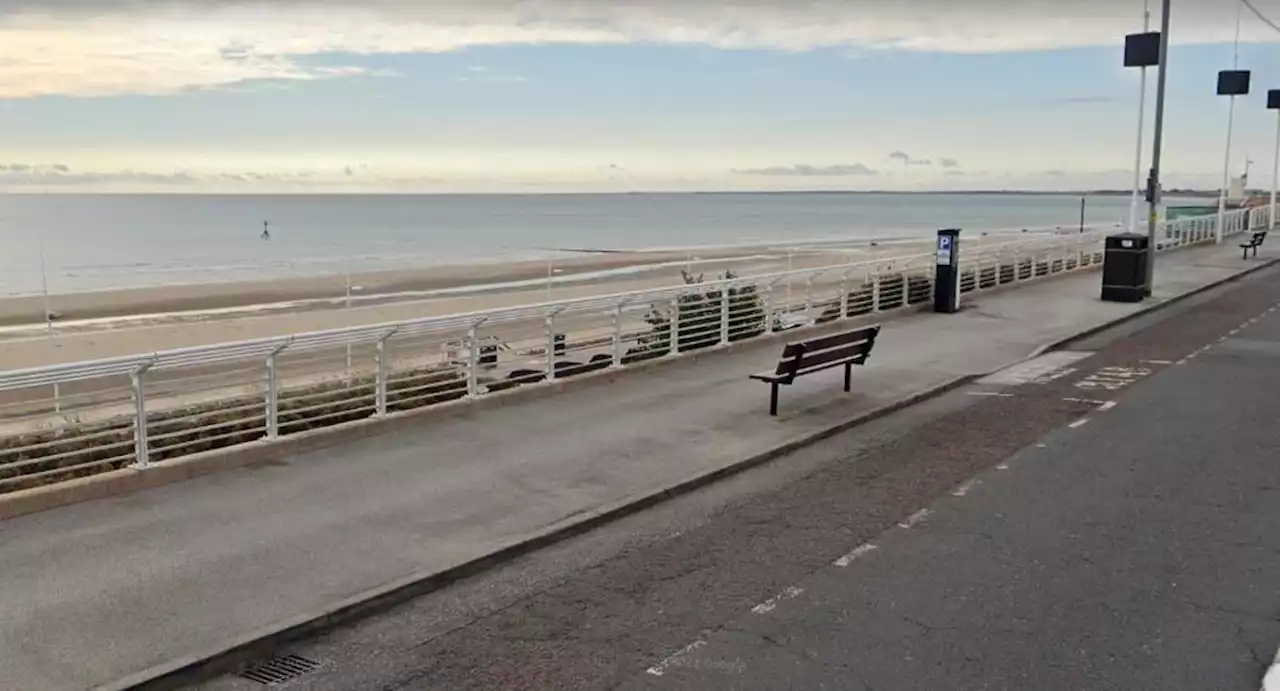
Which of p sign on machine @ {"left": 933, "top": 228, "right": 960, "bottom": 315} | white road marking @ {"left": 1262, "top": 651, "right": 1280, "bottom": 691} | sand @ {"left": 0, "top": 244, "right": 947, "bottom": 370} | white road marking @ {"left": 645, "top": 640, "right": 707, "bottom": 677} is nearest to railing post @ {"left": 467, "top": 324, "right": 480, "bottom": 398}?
white road marking @ {"left": 645, "top": 640, "right": 707, "bottom": 677}

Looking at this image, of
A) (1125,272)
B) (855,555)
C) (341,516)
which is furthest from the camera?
(1125,272)

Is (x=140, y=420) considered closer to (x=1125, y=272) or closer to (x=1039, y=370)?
(x=1039, y=370)

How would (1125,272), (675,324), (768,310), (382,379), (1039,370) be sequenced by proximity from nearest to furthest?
(382,379) < (675,324) < (1039,370) < (768,310) < (1125,272)

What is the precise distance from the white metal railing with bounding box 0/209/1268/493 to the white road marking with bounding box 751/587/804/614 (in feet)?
15.3

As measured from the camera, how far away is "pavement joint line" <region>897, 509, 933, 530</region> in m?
7.16

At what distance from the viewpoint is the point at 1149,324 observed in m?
18.8

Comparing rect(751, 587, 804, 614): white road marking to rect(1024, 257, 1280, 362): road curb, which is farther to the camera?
rect(1024, 257, 1280, 362): road curb

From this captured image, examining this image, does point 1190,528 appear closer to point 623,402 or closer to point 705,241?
point 623,402

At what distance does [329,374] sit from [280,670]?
667 cm

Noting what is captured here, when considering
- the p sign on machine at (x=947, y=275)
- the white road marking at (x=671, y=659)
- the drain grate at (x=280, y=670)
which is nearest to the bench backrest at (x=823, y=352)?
the white road marking at (x=671, y=659)

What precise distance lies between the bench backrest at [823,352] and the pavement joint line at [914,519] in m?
3.34

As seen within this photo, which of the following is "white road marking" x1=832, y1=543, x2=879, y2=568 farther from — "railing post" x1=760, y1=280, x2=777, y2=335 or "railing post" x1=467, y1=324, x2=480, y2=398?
"railing post" x1=760, y1=280, x2=777, y2=335

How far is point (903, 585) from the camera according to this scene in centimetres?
603

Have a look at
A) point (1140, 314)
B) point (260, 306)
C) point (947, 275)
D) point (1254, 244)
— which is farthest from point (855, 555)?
point (1254, 244)
